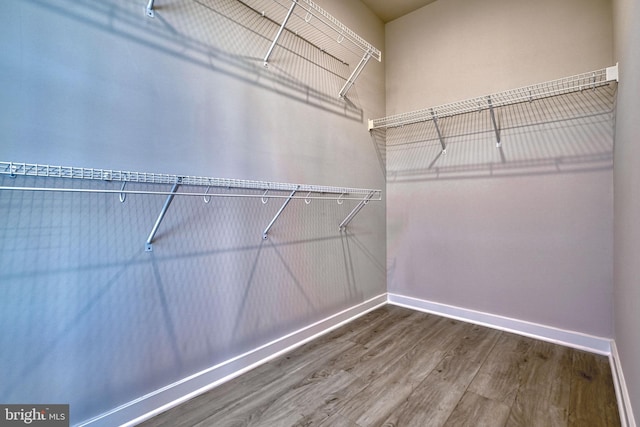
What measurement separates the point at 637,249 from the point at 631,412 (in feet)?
2.28

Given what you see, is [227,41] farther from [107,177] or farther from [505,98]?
[505,98]

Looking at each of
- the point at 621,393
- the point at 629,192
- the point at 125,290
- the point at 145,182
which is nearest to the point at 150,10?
the point at 145,182

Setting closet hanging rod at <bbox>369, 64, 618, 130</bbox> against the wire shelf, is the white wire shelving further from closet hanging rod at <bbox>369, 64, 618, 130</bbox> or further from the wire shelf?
closet hanging rod at <bbox>369, 64, 618, 130</bbox>

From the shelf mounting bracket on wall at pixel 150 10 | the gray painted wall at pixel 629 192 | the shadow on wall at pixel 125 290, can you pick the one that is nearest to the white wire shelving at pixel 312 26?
the shelf mounting bracket on wall at pixel 150 10

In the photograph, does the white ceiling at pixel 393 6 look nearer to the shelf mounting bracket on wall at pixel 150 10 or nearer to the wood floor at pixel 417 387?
the shelf mounting bracket on wall at pixel 150 10

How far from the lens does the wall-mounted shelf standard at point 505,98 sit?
1.74 metres

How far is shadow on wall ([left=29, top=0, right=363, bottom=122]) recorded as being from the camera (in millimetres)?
1210

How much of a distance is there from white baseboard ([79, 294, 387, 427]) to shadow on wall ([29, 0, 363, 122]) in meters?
1.63

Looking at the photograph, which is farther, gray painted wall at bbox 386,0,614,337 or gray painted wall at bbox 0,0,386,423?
gray painted wall at bbox 386,0,614,337

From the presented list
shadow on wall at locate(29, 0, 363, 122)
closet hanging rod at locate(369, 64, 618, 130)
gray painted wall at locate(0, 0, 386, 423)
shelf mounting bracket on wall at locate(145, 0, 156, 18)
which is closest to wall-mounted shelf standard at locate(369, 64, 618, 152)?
closet hanging rod at locate(369, 64, 618, 130)

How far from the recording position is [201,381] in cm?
148

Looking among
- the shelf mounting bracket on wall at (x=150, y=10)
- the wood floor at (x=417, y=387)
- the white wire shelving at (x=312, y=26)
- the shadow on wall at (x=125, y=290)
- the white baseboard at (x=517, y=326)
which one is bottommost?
the wood floor at (x=417, y=387)

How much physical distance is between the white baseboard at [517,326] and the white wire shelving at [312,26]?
2023 millimetres

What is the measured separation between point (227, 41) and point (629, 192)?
2.11 m
